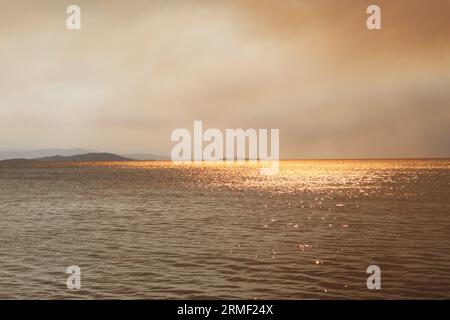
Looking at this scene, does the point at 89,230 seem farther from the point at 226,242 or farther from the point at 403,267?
the point at 403,267

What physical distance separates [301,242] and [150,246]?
11.0 m

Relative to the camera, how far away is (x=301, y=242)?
35.5 metres

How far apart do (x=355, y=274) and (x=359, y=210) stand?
3685cm

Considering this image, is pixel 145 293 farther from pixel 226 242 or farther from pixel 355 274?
pixel 226 242

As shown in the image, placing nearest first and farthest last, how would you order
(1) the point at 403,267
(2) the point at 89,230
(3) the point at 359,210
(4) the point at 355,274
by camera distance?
(4) the point at 355,274
(1) the point at 403,267
(2) the point at 89,230
(3) the point at 359,210

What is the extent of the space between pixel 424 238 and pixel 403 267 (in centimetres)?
1128

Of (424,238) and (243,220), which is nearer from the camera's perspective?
(424,238)

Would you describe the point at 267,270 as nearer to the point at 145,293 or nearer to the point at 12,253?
the point at 145,293

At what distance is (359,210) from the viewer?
197 ft
